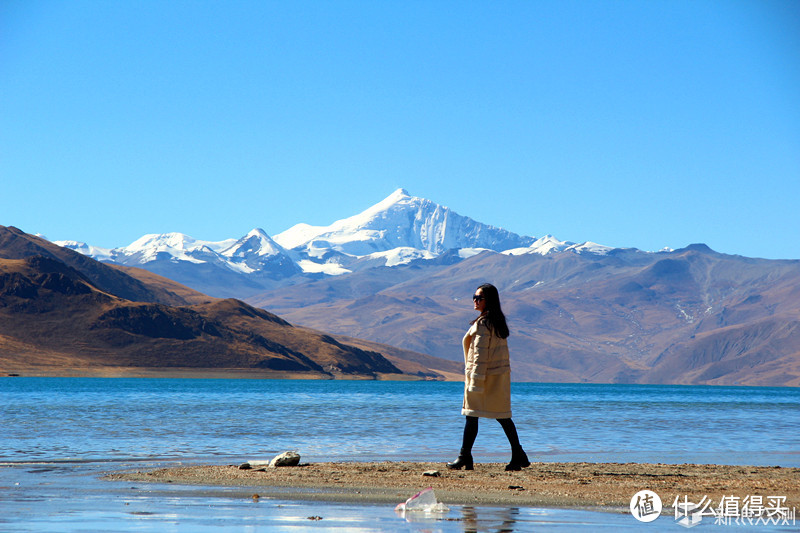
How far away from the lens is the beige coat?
591 inches

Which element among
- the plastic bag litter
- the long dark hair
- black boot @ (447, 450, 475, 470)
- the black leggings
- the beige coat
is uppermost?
the long dark hair

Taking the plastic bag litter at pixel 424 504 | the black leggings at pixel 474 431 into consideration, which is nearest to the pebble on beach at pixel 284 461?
the black leggings at pixel 474 431

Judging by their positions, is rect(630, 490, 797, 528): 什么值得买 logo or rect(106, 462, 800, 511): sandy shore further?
rect(106, 462, 800, 511): sandy shore

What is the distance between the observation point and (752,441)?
30406 millimetres

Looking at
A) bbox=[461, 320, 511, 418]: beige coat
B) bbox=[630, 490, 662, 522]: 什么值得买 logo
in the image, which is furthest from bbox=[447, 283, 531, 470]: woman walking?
bbox=[630, 490, 662, 522]: 什么值得买 logo

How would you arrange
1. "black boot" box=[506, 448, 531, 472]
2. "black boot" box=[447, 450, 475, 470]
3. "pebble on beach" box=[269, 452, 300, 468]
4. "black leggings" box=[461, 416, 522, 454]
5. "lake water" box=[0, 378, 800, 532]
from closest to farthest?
"lake water" box=[0, 378, 800, 532] < "black leggings" box=[461, 416, 522, 454] < "black boot" box=[447, 450, 475, 470] < "black boot" box=[506, 448, 531, 472] < "pebble on beach" box=[269, 452, 300, 468]

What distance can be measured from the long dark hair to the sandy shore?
232cm

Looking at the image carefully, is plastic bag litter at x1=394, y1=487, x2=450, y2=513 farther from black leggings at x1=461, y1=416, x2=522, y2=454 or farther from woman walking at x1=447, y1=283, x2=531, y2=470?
black leggings at x1=461, y1=416, x2=522, y2=454

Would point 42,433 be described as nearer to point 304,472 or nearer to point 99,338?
point 304,472

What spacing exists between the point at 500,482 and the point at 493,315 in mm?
2559

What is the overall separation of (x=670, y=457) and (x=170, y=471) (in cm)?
1228

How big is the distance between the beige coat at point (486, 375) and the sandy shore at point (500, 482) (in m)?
1.09

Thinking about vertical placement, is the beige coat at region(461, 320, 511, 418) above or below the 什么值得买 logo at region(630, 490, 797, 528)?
above

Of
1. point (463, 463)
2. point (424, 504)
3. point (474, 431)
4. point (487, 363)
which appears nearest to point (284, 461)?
point (463, 463)
